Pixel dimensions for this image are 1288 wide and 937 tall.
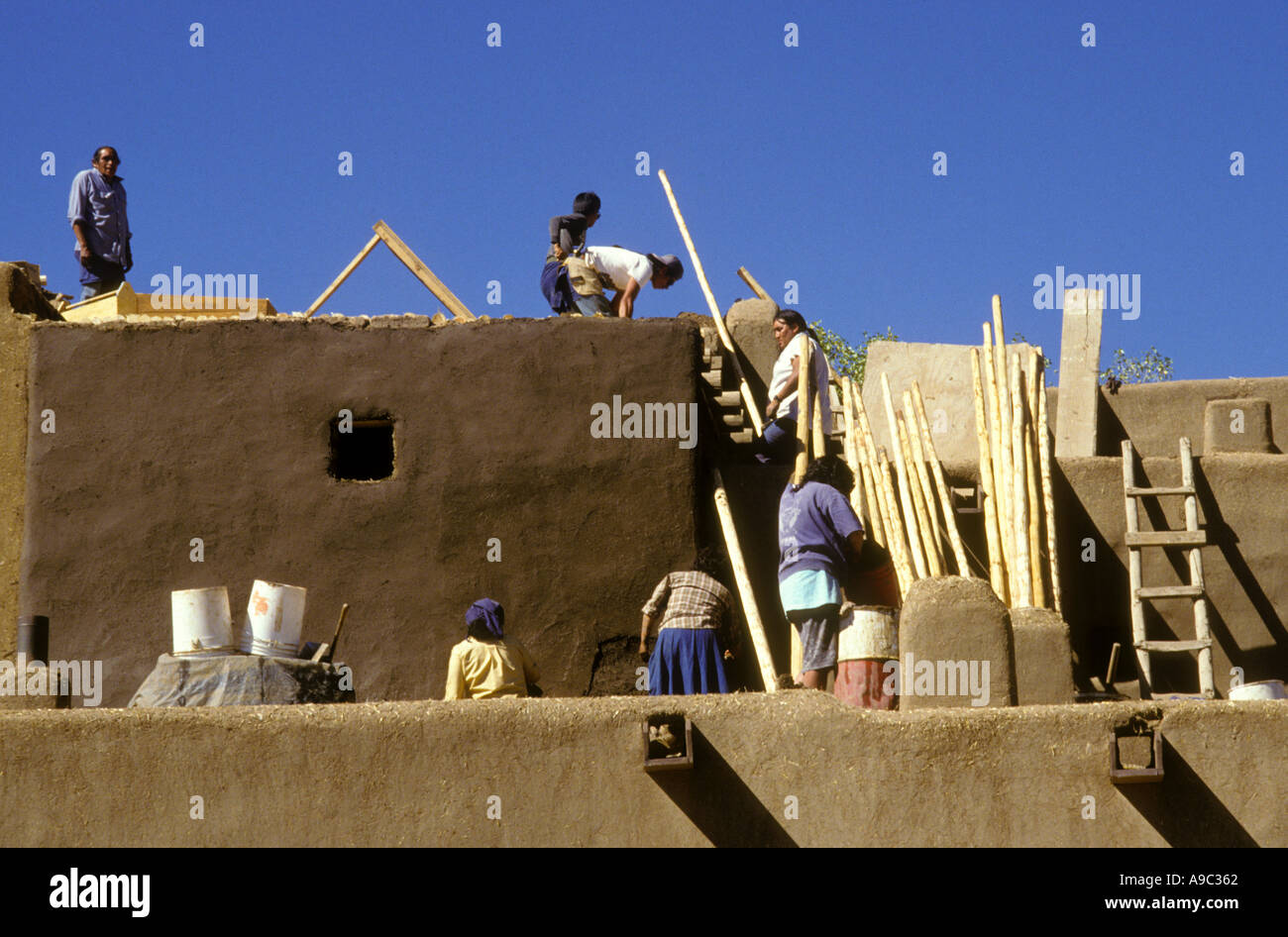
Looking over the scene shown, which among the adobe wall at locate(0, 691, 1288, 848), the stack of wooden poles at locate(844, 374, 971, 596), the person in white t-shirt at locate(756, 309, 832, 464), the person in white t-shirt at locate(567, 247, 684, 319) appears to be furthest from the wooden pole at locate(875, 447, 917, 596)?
the adobe wall at locate(0, 691, 1288, 848)

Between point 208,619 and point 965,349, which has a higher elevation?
point 965,349

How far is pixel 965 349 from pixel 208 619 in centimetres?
657

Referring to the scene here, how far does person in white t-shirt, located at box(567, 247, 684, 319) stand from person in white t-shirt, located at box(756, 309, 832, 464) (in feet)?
4.21

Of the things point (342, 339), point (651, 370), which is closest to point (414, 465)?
point (342, 339)

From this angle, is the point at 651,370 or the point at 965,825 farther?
the point at 651,370

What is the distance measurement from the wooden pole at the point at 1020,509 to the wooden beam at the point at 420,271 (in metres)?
3.70

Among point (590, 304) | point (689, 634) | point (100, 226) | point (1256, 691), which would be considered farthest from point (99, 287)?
point (1256, 691)

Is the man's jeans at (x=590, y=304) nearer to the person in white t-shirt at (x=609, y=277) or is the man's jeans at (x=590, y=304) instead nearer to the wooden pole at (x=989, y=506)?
the person in white t-shirt at (x=609, y=277)

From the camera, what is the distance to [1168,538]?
31.9 ft

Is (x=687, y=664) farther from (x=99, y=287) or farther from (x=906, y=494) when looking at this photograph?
(x=99, y=287)

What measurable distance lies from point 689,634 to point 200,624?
2.43 m

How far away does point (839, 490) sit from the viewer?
8.45m

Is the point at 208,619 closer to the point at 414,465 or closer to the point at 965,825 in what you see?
the point at 414,465

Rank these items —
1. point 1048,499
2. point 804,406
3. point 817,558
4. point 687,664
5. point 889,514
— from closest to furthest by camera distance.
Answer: point 817,558
point 687,664
point 804,406
point 1048,499
point 889,514
